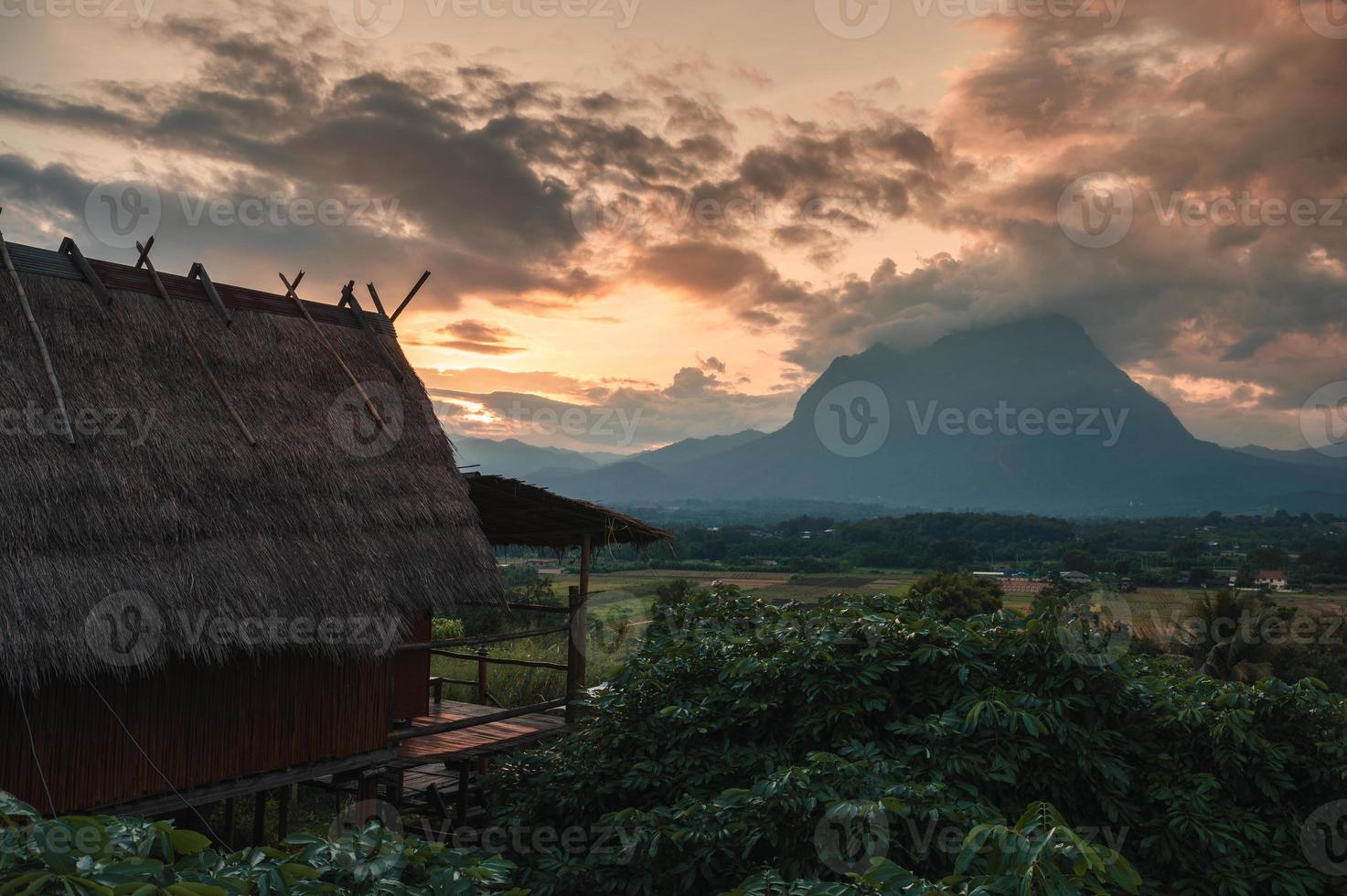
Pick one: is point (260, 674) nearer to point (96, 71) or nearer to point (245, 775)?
point (245, 775)

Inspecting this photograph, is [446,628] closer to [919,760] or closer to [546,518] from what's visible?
[546,518]

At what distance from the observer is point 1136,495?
169 m

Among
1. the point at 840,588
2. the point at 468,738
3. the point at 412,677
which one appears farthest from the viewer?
the point at 840,588

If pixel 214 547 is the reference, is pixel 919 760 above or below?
below

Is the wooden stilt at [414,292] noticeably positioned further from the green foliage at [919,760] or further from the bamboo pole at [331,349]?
the green foliage at [919,760]

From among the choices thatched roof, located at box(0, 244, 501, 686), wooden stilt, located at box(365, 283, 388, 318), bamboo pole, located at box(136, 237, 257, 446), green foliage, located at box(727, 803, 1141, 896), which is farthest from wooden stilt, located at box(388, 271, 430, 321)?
green foliage, located at box(727, 803, 1141, 896)

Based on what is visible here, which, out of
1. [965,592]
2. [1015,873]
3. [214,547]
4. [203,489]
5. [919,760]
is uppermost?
[203,489]

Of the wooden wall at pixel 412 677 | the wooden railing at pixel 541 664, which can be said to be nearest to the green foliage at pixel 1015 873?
the wooden railing at pixel 541 664

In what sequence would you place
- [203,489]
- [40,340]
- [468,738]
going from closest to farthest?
[40,340] < [203,489] < [468,738]

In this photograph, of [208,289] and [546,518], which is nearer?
[208,289]

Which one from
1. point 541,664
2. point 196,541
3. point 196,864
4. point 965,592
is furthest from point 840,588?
point 196,864

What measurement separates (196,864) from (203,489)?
620cm

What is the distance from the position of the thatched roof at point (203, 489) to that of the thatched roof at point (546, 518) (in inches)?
27.4

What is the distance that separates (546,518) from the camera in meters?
11.1
